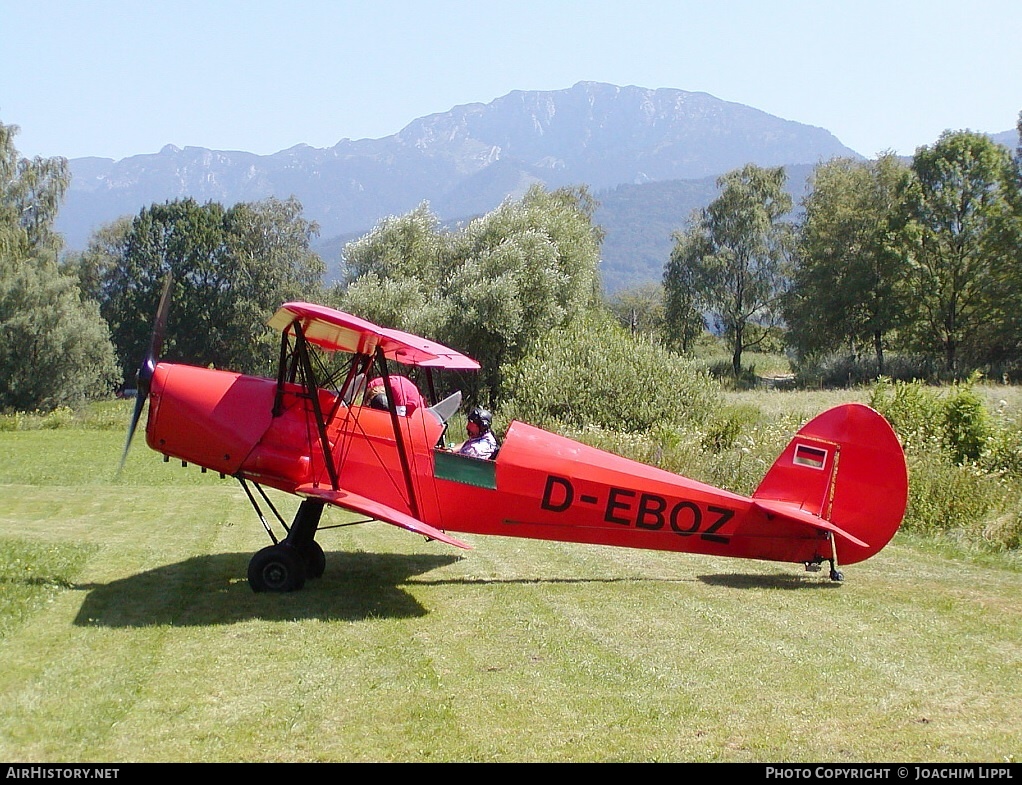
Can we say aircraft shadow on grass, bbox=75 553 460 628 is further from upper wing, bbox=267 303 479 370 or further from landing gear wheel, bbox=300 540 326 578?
upper wing, bbox=267 303 479 370

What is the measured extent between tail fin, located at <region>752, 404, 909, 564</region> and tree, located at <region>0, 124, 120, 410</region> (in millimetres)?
36932

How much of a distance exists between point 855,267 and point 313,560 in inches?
1724

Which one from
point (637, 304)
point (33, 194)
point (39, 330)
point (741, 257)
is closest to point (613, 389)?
point (39, 330)

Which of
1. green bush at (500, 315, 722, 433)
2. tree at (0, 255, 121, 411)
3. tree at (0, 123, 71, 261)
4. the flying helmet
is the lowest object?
tree at (0, 255, 121, 411)

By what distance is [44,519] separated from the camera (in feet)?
38.4

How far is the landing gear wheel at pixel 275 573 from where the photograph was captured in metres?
7.67

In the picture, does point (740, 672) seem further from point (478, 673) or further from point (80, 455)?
point (80, 455)

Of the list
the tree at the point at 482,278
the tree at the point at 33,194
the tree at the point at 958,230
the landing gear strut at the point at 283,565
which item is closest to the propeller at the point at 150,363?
the landing gear strut at the point at 283,565

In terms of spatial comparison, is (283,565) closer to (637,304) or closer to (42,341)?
(42,341)

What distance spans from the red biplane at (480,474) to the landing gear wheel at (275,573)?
0.01 meters

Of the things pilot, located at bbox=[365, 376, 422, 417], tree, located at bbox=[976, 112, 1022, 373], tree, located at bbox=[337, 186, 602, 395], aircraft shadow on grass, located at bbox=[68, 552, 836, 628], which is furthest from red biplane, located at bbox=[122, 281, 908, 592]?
tree, located at bbox=[976, 112, 1022, 373]

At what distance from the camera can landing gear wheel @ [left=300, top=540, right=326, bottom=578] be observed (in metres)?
8.20
